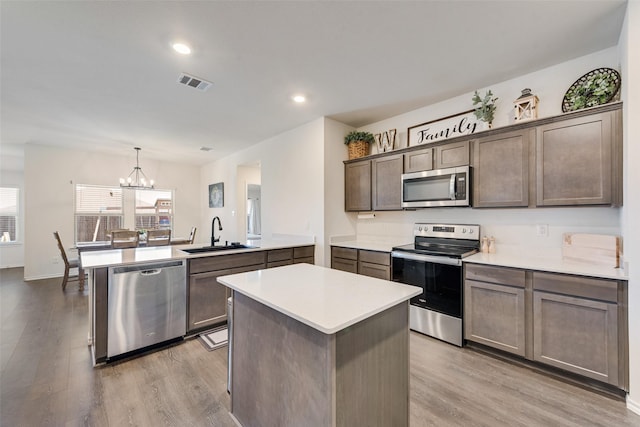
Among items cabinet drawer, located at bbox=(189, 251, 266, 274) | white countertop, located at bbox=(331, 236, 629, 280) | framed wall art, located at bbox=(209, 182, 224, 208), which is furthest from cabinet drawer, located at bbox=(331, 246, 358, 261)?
framed wall art, located at bbox=(209, 182, 224, 208)

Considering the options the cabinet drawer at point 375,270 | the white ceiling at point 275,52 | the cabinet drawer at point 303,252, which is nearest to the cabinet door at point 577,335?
the cabinet drawer at point 375,270

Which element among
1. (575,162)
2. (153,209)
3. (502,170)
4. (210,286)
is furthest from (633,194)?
(153,209)

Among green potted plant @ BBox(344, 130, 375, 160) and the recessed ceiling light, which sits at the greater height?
the recessed ceiling light

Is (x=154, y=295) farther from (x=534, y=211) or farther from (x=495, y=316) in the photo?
(x=534, y=211)

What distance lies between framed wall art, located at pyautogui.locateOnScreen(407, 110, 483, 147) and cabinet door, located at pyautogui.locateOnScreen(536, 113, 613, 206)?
0.77 m

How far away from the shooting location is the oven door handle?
2576 millimetres

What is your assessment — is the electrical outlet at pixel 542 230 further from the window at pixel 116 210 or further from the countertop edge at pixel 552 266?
the window at pixel 116 210

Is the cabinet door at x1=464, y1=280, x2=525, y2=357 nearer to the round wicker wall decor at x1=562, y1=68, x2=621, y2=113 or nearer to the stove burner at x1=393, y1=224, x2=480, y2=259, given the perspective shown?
the stove burner at x1=393, y1=224, x2=480, y2=259

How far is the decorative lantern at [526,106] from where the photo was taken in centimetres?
247

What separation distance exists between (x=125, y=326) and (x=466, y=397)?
292 centimetres

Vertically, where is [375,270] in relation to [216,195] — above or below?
below

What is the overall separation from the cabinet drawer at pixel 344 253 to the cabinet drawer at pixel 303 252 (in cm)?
32

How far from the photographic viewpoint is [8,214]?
6.79 meters

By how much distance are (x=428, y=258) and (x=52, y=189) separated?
7.36 m
